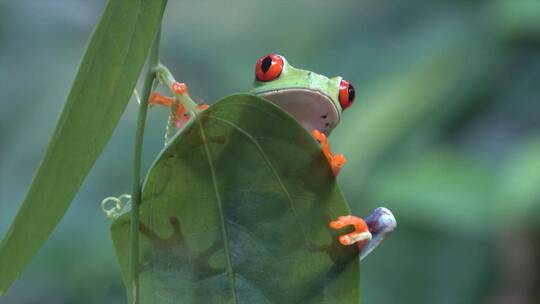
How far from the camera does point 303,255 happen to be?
1097mm

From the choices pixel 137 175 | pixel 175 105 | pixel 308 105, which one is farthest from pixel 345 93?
pixel 137 175

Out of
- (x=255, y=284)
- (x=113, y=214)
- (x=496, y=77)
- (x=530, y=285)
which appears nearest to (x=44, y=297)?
(x=530, y=285)

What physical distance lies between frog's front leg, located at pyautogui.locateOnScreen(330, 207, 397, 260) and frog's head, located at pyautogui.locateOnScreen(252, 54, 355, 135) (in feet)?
0.54

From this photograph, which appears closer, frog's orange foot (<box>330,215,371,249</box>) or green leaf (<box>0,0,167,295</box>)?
green leaf (<box>0,0,167,295</box>)

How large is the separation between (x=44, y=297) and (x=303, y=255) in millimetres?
2501

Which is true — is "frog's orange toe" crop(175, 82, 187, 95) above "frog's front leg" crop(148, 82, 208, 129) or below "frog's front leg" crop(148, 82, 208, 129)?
above

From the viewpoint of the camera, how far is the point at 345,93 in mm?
1339

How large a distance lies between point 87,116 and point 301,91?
410mm

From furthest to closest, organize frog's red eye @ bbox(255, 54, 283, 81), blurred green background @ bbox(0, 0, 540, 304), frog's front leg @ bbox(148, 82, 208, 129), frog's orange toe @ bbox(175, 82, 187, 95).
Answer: blurred green background @ bbox(0, 0, 540, 304) → frog's red eye @ bbox(255, 54, 283, 81) → frog's front leg @ bbox(148, 82, 208, 129) → frog's orange toe @ bbox(175, 82, 187, 95)

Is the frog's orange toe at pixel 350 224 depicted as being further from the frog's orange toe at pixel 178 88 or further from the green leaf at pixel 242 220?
the frog's orange toe at pixel 178 88

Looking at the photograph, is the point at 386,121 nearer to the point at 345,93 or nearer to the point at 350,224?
the point at 345,93

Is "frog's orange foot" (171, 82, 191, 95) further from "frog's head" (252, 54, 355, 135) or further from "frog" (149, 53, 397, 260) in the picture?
"frog's head" (252, 54, 355, 135)

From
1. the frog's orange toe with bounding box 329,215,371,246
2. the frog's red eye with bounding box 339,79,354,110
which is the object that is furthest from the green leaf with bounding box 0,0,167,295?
the frog's red eye with bounding box 339,79,354,110

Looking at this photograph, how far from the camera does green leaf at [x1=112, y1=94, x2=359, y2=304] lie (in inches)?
42.2
